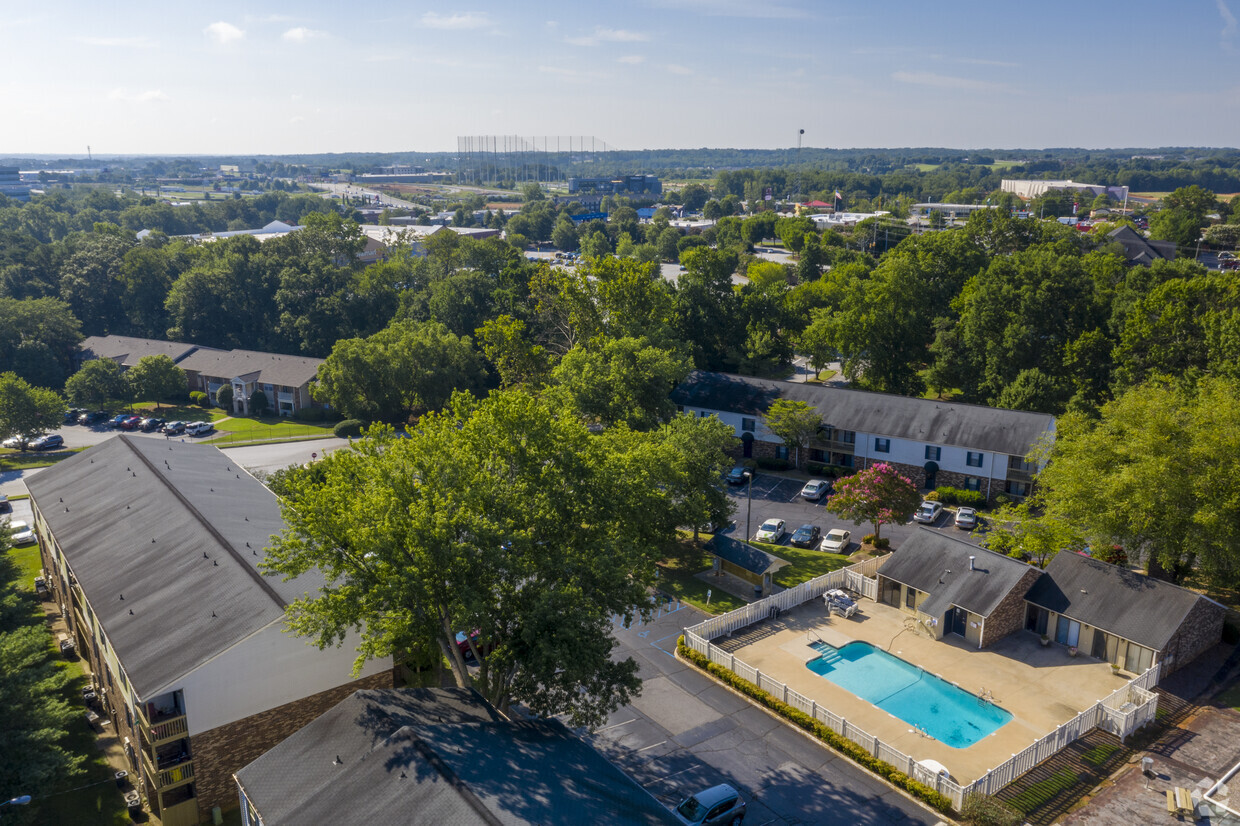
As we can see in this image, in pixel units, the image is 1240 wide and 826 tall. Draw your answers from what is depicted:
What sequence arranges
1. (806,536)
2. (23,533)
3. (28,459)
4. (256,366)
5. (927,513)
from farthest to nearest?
(256,366), (28,459), (927,513), (23,533), (806,536)

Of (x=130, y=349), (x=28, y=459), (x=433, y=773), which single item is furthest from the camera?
(x=130, y=349)

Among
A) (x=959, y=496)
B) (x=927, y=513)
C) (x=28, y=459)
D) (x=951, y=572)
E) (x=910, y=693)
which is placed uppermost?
(x=951, y=572)

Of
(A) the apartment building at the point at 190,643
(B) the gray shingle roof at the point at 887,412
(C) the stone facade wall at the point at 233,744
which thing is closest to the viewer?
(A) the apartment building at the point at 190,643

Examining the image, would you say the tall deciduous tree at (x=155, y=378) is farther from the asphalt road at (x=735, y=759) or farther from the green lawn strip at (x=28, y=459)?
the asphalt road at (x=735, y=759)

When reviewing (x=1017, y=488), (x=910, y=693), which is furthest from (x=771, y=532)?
(x=1017, y=488)

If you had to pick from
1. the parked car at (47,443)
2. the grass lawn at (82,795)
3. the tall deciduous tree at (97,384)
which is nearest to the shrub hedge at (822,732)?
the grass lawn at (82,795)

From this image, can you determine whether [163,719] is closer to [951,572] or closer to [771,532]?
[951,572]

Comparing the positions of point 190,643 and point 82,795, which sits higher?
point 190,643
